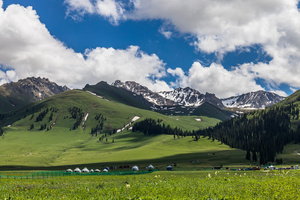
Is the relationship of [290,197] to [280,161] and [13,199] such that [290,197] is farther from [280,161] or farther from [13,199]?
[280,161]

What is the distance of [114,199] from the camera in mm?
20328

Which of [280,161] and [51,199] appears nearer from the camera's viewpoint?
[51,199]

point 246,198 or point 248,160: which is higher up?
point 246,198

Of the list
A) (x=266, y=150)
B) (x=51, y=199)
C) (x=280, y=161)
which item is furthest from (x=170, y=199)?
(x=266, y=150)

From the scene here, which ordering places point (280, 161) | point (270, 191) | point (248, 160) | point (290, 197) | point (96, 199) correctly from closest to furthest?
point (96, 199)
point (290, 197)
point (270, 191)
point (280, 161)
point (248, 160)

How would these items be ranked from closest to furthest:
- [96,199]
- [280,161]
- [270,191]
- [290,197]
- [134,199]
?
[134,199], [96,199], [290,197], [270,191], [280,161]

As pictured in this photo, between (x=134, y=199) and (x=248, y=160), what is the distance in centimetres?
13748

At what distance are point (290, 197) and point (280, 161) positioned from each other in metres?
124

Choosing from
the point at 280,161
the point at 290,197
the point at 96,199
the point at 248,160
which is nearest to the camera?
the point at 96,199

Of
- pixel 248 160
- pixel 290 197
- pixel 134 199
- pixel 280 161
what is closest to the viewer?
pixel 134 199

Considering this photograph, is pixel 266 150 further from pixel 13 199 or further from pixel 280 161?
pixel 13 199

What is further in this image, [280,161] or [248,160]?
[248,160]

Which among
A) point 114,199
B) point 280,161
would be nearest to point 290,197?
point 114,199

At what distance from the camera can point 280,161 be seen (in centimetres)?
12938
